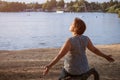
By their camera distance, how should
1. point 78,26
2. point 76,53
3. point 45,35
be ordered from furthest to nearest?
point 45,35, point 76,53, point 78,26

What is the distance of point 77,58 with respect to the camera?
17.1 ft

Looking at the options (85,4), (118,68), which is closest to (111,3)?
(85,4)

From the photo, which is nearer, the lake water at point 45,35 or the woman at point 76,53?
the woman at point 76,53

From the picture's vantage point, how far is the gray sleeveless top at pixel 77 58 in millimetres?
5180

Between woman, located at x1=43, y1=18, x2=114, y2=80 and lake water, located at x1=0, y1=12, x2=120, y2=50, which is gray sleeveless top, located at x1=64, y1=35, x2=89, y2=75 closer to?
woman, located at x1=43, y1=18, x2=114, y2=80

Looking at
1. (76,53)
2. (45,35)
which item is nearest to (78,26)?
(76,53)

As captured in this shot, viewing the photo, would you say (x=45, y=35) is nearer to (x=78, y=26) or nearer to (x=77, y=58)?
(x=77, y=58)

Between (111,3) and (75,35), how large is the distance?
153 metres

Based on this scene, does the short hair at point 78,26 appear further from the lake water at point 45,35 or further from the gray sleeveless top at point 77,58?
the lake water at point 45,35

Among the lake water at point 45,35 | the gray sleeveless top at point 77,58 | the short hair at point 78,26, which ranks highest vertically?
the short hair at point 78,26

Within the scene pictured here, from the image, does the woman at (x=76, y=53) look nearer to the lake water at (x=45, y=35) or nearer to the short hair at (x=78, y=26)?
the short hair at (x=78, y=26)

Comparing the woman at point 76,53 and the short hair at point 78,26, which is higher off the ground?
the short hair at point 78,26

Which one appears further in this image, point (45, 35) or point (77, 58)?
point (45, 35)

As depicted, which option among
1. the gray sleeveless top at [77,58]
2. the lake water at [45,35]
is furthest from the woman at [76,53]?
the lake water at [45,35]
